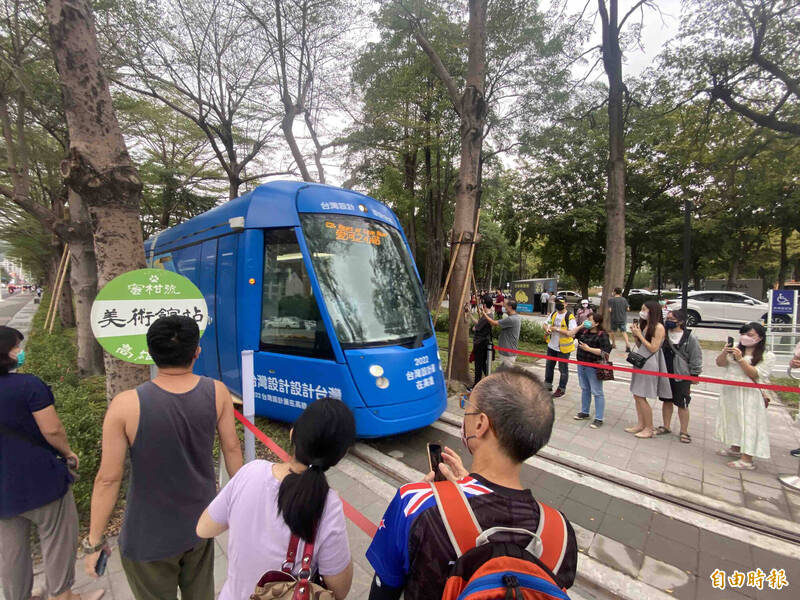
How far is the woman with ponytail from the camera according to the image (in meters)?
1.15

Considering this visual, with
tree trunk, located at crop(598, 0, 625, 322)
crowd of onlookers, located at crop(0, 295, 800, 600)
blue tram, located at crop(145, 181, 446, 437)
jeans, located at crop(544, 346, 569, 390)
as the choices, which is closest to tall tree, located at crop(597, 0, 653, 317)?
tree trunk, located at crop(598, 0, 625, 322)

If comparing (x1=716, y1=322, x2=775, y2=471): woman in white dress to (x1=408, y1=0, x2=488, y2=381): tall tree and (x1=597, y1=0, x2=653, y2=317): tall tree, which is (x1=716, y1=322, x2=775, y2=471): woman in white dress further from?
(x1=597, y1=0, x2=653, y2=317): tall tree

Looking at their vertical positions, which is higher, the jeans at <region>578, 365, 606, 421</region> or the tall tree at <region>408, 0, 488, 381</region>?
the tall tree at <region>408, 0, 488, 381</region>

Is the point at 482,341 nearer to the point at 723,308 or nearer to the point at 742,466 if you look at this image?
the point at 742,466

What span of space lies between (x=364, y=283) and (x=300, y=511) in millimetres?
3341

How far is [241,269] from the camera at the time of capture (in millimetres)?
4527

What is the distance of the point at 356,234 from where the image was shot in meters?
4.51

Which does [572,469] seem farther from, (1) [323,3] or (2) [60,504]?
(1) [323,3]

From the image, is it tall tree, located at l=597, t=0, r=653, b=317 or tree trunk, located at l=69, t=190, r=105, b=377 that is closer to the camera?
tree trunk, located at l=69, t=190, r=105, b=377

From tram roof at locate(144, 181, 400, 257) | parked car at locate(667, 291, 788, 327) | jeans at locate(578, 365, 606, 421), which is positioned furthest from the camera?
parked car at locate(667, 291, 788, 327)

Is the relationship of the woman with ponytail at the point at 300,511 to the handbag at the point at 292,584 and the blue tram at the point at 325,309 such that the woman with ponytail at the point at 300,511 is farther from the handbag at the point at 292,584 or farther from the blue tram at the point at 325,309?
the blue tram at the point at 325,309

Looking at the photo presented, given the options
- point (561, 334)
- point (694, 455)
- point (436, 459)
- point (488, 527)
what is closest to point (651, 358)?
point (694, 455)

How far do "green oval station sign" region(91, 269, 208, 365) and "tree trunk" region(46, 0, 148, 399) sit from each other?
684 mm

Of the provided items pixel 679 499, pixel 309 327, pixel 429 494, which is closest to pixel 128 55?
pixel 309 327
